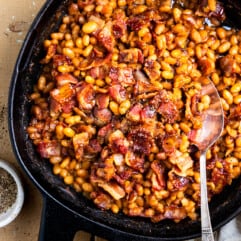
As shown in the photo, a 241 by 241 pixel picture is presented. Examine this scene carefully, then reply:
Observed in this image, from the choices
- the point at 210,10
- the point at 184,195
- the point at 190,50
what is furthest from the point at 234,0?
the point at 184,195

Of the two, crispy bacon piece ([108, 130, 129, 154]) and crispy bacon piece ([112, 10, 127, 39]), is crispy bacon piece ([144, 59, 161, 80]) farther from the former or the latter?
crispy bacon piece ([108, 130, 129, 154])

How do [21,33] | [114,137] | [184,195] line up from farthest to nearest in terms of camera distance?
[21,33], [184,195], [114,137]

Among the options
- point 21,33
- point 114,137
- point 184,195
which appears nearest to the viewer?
point 114,137

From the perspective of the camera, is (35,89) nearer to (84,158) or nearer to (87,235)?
(84,158)

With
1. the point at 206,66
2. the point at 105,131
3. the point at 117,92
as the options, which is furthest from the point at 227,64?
the point at 105,131

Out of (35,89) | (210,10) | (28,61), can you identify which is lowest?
(35,89)

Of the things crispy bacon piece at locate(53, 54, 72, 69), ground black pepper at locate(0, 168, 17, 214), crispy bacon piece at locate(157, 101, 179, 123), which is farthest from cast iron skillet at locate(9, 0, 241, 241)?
crispy bacon piece at locate(157, 101, 179, 123)

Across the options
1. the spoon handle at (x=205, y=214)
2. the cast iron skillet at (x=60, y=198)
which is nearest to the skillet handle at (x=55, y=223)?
A: the cast iron skillet at (x=60, y=198)
